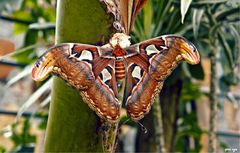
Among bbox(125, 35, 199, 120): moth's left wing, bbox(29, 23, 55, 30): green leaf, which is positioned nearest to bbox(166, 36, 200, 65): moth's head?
bbox(125, 35, 199, 120): moth's left wing

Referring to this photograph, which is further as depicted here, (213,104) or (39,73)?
(213,104)

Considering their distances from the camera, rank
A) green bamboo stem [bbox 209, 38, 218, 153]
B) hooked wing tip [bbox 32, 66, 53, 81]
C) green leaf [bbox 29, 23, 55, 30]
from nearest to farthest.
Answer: hooked wing tip [bbox 32, 66, 53, 81] < green bamboo stem [bbox 209, 38, 218, 153] < green leaf [bbox 29, 23, 55, 30]

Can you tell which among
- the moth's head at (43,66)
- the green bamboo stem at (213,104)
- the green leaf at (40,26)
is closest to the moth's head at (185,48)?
the moth's head at (43,66)

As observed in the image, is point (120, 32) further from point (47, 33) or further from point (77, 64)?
point (47, 33)

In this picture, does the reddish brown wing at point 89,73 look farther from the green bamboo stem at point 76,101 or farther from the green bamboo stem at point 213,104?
the green bamboo stem at point 213,104

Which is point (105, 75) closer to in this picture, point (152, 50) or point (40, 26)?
point (152, 50)

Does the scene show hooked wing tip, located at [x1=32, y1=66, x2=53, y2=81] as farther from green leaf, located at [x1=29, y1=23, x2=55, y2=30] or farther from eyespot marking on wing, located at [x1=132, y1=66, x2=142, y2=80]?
green leaf, located at [x1=29, y1=23, x2=55, y2=30]

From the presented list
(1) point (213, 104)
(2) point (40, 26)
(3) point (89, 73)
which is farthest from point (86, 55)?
(2) point (40, 26)
